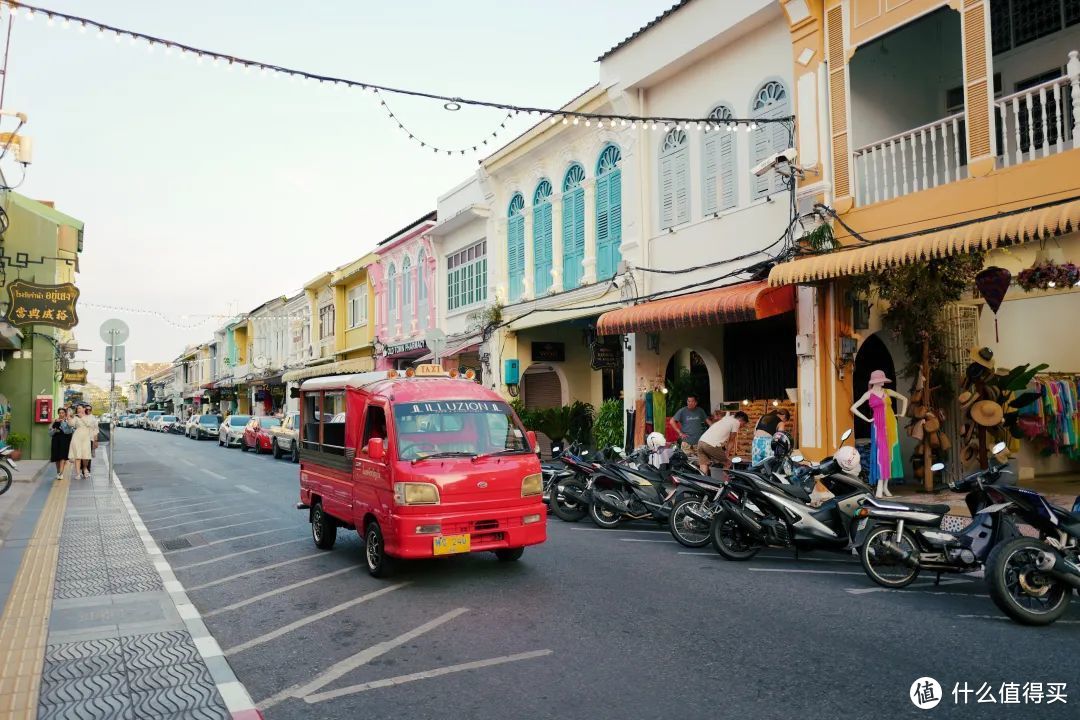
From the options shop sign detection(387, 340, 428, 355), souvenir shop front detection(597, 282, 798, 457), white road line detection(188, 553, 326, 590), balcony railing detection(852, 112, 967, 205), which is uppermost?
balcony railing detection(852, 112, 967, 205)

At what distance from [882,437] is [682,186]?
657 centimetres

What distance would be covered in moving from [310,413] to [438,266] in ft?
54.9

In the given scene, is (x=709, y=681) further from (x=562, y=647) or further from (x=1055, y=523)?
(x=1055, y=523)

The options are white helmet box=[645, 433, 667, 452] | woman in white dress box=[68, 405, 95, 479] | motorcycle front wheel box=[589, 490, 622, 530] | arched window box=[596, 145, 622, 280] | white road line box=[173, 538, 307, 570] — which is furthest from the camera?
woman in white dress box=[68, 405, 95, 479]

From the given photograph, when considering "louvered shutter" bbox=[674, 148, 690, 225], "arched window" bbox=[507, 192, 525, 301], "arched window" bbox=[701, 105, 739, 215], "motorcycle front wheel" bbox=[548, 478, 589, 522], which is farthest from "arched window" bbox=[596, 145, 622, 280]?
"motorcycle front wheel" bbox=[548, 478, 589, 522]

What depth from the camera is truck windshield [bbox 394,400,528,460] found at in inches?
315

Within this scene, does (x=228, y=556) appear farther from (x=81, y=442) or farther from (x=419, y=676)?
(x=81, y=442)

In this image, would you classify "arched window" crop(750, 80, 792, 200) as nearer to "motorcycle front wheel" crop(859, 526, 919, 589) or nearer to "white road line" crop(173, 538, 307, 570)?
"motorcycle front wheel" crop(859, 526, 919, 589)

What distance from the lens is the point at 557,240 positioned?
1978cm

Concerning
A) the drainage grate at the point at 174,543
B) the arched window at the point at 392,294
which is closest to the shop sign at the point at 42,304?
the arched window at the point at 392,294

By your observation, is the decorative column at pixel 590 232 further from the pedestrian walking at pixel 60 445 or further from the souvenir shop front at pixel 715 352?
the pedestrian walking at pixel 60 445

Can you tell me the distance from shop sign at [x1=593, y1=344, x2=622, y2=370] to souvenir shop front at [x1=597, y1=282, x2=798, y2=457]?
1.03 meters

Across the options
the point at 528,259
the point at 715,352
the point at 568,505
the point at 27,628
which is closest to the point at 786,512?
the point at 568,505

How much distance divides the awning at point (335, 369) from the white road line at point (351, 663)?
24946 mm
